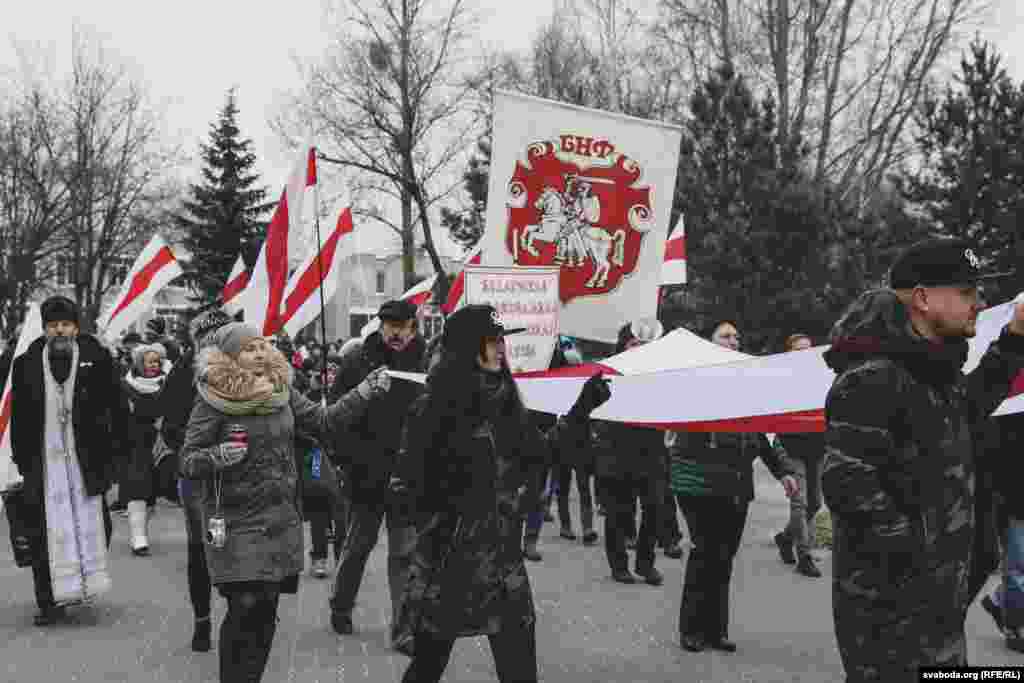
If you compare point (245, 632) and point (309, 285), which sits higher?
point (309, 285)

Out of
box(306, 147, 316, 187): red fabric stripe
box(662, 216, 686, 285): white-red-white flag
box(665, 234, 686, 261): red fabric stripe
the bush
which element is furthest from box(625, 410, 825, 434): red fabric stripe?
box(665, 234, 686, 261): red fabric stripe

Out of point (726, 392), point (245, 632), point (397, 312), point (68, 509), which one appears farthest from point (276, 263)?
point (726, 392)

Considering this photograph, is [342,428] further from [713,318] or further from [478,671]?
[713,318]

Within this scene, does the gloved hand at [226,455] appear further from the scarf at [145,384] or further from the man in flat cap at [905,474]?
the scarf at [145,384]

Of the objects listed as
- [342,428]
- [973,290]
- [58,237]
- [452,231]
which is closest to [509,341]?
[342,428]

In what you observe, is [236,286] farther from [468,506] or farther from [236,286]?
[468,506]

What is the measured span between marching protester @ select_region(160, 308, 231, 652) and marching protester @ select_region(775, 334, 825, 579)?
4.27 meters

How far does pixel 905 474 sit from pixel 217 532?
2.81m

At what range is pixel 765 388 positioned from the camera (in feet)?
16.7

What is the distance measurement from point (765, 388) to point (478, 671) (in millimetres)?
2114

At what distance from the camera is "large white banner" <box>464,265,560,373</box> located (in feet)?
19.3

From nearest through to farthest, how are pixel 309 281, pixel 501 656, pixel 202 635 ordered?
pixel 501 656, pixel 202 635, pixel 309 281

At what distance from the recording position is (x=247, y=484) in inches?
189

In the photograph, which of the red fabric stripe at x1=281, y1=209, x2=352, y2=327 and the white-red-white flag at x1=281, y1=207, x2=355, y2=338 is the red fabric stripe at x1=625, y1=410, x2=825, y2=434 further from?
the red fabric stripe at x1=281, y1=209, x2=352, y2=327
